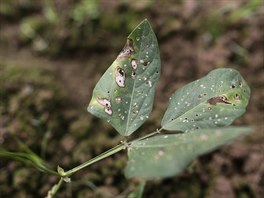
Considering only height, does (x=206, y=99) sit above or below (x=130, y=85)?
below

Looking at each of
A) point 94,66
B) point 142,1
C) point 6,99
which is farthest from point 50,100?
point 142,1

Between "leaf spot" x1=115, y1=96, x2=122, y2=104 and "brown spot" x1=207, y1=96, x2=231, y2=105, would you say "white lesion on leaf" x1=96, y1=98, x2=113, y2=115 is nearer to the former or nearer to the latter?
"leaf spot" x1=115, y1=96, x2=122, y2=104

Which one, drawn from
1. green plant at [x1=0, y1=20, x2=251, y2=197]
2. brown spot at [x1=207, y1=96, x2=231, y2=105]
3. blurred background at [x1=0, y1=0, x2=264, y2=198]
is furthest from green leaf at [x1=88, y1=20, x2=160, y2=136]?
blurred background at [x1=0, y1=0, x2=264, y2=198]

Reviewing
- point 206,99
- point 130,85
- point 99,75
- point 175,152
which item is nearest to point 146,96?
point 130,85

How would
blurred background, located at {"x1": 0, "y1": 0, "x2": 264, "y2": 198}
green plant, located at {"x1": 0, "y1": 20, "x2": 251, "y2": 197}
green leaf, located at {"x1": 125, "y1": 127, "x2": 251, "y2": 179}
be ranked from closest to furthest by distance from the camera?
Answer: 1. green leaf, located at {"x1": 125, "y1": 127, "x2": 251, "y2": 179}
2. green plant, located at {"x1": 0, "y1": 20, "x2": 251, "y2": 197}
3. blurred background, located at {"x1": 0, "y1": 0, "x2": 264, "y2": 198}

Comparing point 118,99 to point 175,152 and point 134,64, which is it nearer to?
point 134,64

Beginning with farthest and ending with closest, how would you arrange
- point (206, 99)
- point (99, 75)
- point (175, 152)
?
1. point (99, 75)
2. point (206, 99)
3. point (175, 152)
